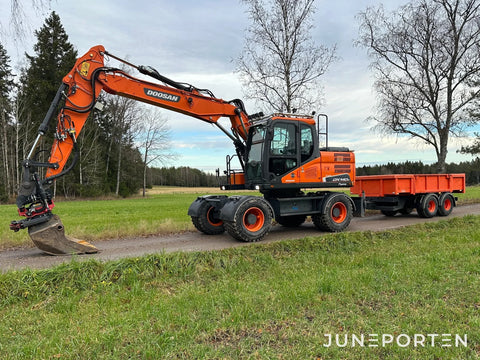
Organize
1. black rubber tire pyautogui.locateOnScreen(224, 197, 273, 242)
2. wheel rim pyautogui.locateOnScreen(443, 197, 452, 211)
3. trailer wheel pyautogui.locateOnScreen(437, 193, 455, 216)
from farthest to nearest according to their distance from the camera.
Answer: wheel rim pyautogui.locateOnScreen(443, 197, 452, 211) < trailer wheel pyautogui.locateOnScreen(437, 193, 455, 216) < black rubber tire pyautogui.locateOnScreen(224, 197, 273, 242)

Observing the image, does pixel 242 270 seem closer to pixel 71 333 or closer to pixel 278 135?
pixel 71 333

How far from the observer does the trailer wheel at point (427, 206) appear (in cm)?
1261

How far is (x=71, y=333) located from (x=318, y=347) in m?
2.67

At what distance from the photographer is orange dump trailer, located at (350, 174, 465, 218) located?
12195 mm

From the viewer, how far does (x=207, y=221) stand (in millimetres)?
9633

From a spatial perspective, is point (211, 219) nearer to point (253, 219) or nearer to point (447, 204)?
point (253, 219)

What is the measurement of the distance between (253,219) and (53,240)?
4.50 m

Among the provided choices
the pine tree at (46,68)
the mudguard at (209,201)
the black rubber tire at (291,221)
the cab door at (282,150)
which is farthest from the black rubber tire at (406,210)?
the pine tree at (46,68)

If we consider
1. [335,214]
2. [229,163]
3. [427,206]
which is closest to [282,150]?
[229,163]

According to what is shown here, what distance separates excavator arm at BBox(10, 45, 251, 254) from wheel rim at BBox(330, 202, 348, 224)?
4.86 m

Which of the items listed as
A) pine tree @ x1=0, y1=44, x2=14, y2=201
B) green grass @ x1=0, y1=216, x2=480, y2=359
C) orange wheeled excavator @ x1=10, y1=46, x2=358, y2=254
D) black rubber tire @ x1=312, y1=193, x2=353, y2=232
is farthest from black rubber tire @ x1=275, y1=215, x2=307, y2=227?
pine tree @ x1=0, y1=44, x2=14, y2=201

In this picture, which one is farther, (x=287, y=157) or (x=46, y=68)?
(x=46, y=68)

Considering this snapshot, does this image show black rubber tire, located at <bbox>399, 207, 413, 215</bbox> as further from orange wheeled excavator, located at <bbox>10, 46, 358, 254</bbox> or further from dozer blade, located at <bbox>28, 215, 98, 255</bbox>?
dozer blade, located at <bbox>28, 215, 98, 255</bbox>

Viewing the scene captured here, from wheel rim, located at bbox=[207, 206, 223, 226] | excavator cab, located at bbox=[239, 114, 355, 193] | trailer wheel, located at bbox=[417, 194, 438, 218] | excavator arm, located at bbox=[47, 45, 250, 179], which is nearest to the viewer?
excavator arm, located at bbox=[47, 45, 250, 179]
